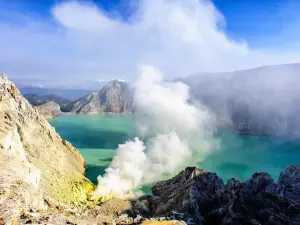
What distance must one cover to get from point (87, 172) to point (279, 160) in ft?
157

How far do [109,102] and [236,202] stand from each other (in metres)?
156

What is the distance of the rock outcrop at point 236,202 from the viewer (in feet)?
83.9

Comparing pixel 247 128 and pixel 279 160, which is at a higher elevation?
pixel 247 128

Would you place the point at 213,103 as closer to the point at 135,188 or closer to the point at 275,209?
the point at 135,188

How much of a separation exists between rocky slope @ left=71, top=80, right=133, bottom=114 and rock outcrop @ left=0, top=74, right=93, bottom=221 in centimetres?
12082

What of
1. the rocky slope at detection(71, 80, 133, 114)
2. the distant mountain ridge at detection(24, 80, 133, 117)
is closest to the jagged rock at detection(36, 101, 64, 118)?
the distant mountain ridge at detection(24, 80, 133, 117)

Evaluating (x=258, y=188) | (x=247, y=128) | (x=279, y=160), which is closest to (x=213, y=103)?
(x=247, y=128)

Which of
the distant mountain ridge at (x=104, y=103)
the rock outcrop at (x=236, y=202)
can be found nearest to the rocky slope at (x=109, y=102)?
the distant mountain ridge at (x=104, y=103)

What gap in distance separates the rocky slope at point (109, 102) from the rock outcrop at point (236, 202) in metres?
139

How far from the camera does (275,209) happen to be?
26.2 m

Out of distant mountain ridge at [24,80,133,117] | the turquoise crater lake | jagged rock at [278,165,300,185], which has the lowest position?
jagged rock at [278,165,300,185]

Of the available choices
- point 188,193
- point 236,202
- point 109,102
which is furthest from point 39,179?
point 109,102

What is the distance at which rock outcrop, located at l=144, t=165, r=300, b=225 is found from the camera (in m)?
25.6

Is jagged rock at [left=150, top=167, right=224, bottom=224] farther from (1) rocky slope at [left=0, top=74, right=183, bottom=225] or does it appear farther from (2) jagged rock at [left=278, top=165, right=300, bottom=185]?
(2) jagged rock at [left=278, top=165, right=300, bottom=185]
